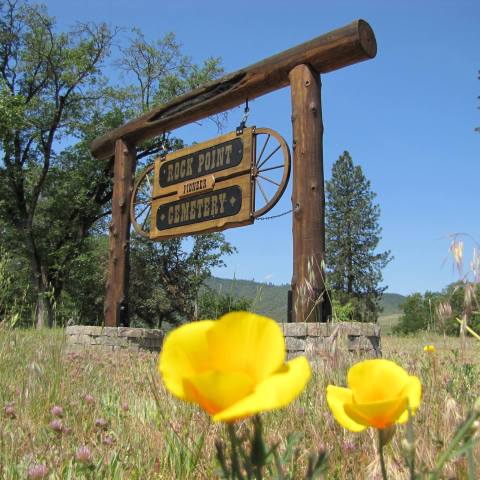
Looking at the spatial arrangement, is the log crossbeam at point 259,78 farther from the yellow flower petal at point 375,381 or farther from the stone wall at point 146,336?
the yellow flower petal at point 375,381

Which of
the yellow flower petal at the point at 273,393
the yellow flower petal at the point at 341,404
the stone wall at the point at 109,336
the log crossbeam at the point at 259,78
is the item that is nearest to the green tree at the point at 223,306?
the stone wall at the point at 109,336

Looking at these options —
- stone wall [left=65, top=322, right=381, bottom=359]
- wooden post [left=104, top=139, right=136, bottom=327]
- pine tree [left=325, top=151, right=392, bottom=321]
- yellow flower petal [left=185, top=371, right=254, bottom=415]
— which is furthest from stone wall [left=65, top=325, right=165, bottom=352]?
pine tree [left=325, top=151, right=392, bottom=321]

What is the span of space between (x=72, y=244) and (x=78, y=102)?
6.74 meters

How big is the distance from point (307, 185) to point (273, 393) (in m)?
6.06

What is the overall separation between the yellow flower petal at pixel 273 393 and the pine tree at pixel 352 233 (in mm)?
50635

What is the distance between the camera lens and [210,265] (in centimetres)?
2909

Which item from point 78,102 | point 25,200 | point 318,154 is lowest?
point 318,154

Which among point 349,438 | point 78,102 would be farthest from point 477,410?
point 78,102

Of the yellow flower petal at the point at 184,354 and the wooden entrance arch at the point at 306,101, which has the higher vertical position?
the wooden entrance arch at the point at 306,101

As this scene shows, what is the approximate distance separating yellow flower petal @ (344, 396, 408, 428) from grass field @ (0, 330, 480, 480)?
22 cm

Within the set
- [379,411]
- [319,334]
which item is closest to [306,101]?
[319,334]

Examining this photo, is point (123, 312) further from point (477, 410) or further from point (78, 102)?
point (78, 102)

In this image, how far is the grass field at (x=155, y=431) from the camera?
163cm

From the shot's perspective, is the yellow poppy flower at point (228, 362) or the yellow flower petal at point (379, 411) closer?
the yellow poppy flower at point (228, 362)
